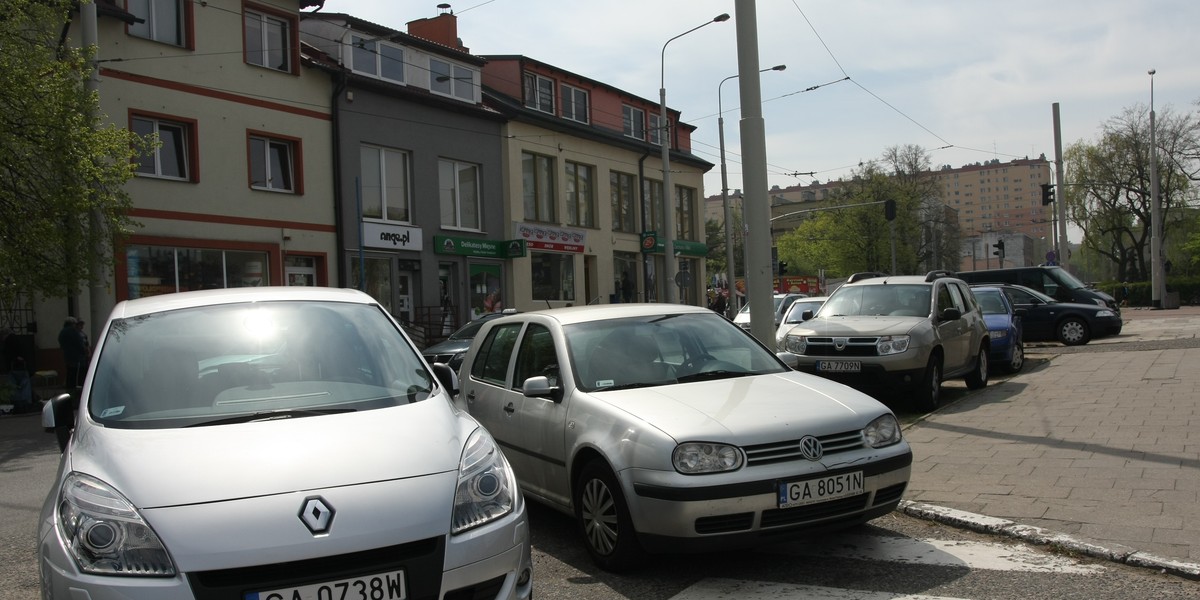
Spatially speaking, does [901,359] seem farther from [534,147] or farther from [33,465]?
[534,147]

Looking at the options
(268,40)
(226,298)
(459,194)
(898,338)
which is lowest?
(898,338)

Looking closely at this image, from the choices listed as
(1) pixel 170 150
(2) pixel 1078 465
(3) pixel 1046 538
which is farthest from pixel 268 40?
(3) pixel 1046 538

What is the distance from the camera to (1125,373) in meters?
12.9

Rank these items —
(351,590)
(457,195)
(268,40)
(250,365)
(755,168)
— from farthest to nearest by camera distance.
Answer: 1. (457,195)
2. (268,40)
3. (755,168)
4. (250,365)
5. (351,590)

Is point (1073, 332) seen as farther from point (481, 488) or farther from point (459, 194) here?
point (481, 488)

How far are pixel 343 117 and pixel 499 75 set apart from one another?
910 cm

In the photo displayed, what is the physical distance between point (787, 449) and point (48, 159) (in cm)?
1394

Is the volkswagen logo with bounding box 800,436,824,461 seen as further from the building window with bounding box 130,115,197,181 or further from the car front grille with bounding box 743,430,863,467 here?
the building window with bounding box 130,115,197,181

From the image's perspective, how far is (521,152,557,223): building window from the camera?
31859mm

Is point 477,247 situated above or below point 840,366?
above

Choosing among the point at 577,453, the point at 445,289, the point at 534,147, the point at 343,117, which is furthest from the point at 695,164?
the point at 577,453

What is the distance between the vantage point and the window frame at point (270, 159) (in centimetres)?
2248

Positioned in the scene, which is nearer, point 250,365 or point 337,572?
point 337,572

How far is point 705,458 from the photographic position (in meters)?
4.80
